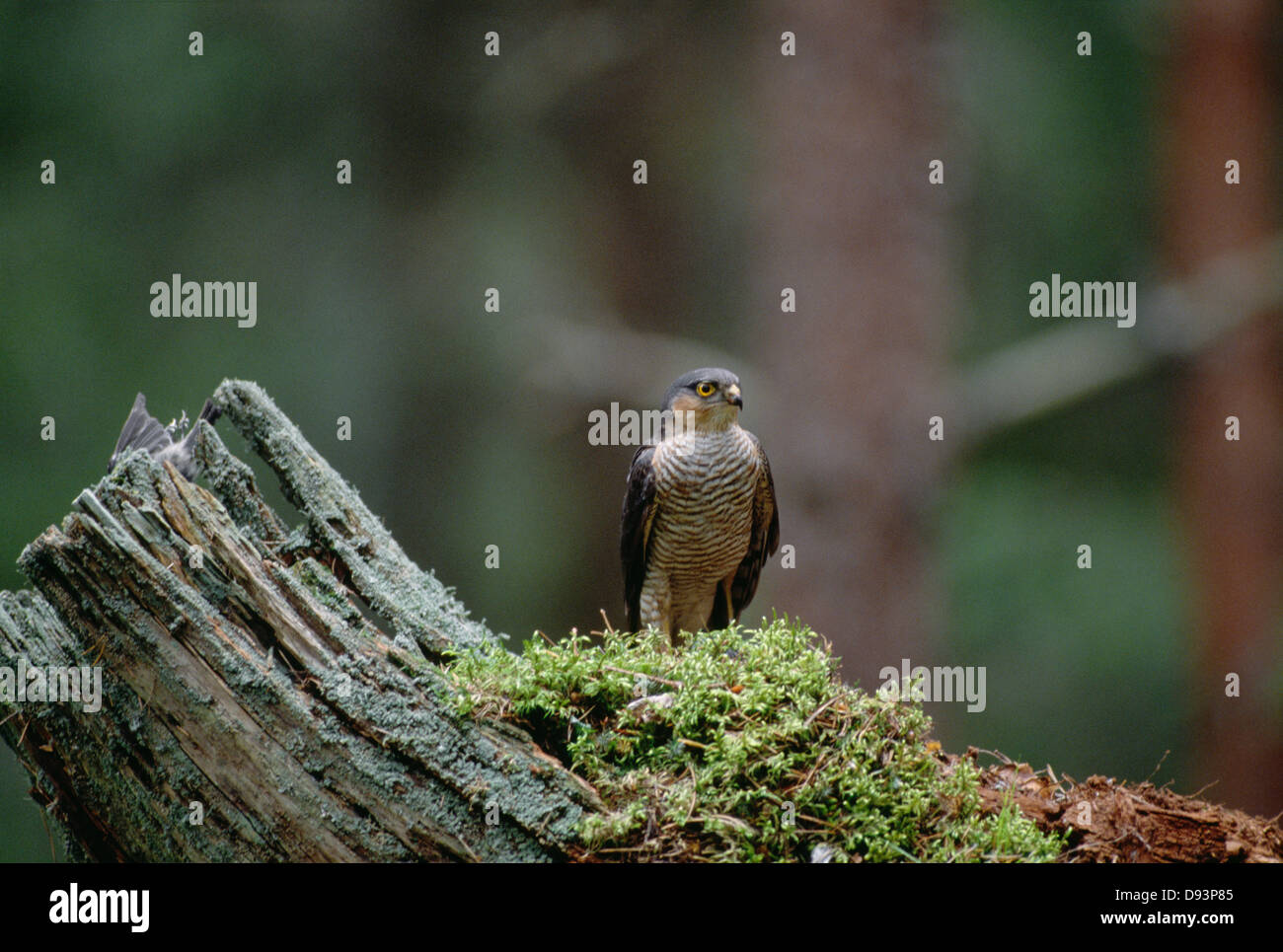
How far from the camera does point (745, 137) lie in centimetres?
1086

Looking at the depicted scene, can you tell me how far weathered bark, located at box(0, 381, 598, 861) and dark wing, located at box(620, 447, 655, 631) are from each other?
184 cm

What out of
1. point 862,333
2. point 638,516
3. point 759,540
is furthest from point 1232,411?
point 638,516

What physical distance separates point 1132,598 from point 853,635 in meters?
5.52

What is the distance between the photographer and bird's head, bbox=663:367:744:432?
4270mm

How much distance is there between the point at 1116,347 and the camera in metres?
6.17

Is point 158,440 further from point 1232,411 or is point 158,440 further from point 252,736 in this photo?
point 1232,411

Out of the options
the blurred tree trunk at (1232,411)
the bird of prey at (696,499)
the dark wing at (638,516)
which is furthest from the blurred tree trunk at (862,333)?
the blurred tree trunk at (1232,411)

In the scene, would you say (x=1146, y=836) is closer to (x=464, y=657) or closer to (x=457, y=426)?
(x=464, y=657)

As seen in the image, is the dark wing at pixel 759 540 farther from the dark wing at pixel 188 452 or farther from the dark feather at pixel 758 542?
the dark wing at pixel 188 452

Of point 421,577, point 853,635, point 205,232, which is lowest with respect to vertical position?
point 853,635

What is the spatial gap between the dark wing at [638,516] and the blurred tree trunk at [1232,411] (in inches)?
194

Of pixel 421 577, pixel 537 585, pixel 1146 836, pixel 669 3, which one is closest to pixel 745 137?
pixel 669 3

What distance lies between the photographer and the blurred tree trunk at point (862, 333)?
18.4 ft

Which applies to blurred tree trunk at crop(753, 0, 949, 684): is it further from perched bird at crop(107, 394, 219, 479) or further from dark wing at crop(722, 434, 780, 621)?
perched bird at crop(107, 394, 219, 479)
